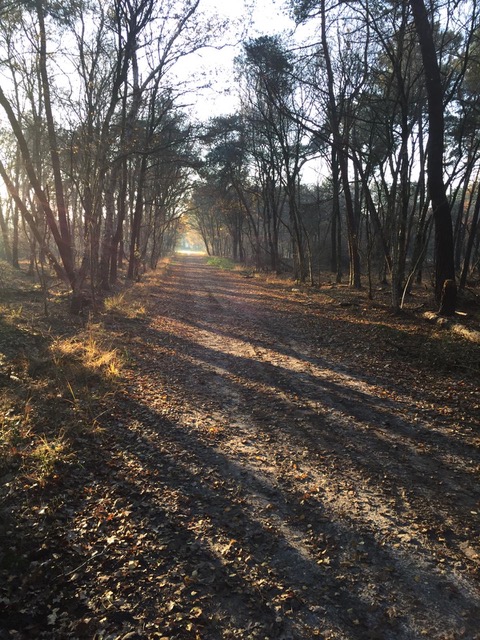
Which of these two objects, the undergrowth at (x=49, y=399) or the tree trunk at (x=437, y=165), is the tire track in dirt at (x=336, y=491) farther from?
the tree trunk at (x=437, y=165)

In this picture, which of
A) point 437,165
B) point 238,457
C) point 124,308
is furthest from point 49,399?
point 437,165

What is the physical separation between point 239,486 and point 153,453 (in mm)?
1122

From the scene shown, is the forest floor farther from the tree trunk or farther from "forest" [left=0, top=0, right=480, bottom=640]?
the tree trunk

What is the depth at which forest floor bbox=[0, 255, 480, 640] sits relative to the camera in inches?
95.3

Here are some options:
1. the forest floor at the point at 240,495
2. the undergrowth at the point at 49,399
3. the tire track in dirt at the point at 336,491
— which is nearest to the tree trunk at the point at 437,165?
the forest floor at the point at 240,495

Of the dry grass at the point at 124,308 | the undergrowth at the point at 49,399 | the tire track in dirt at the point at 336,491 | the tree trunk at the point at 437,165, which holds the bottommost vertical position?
the tire track in dirt at the point at 336,491

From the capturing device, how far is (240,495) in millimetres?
3541

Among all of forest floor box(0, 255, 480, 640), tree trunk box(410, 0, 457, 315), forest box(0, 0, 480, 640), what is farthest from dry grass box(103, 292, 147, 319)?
tree trunk box(410, 0, 457, 315)

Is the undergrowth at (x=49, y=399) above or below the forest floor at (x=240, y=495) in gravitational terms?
above

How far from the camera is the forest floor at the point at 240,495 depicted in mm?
2420

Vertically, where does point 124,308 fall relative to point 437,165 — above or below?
below

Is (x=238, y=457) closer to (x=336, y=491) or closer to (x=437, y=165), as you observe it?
(x=336, y=491)

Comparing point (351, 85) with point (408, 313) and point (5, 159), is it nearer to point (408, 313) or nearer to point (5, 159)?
point (408, 313)

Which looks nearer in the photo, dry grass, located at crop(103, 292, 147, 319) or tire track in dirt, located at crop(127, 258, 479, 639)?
tire track in dirt, located at crop(127, 258, 479, 639)
